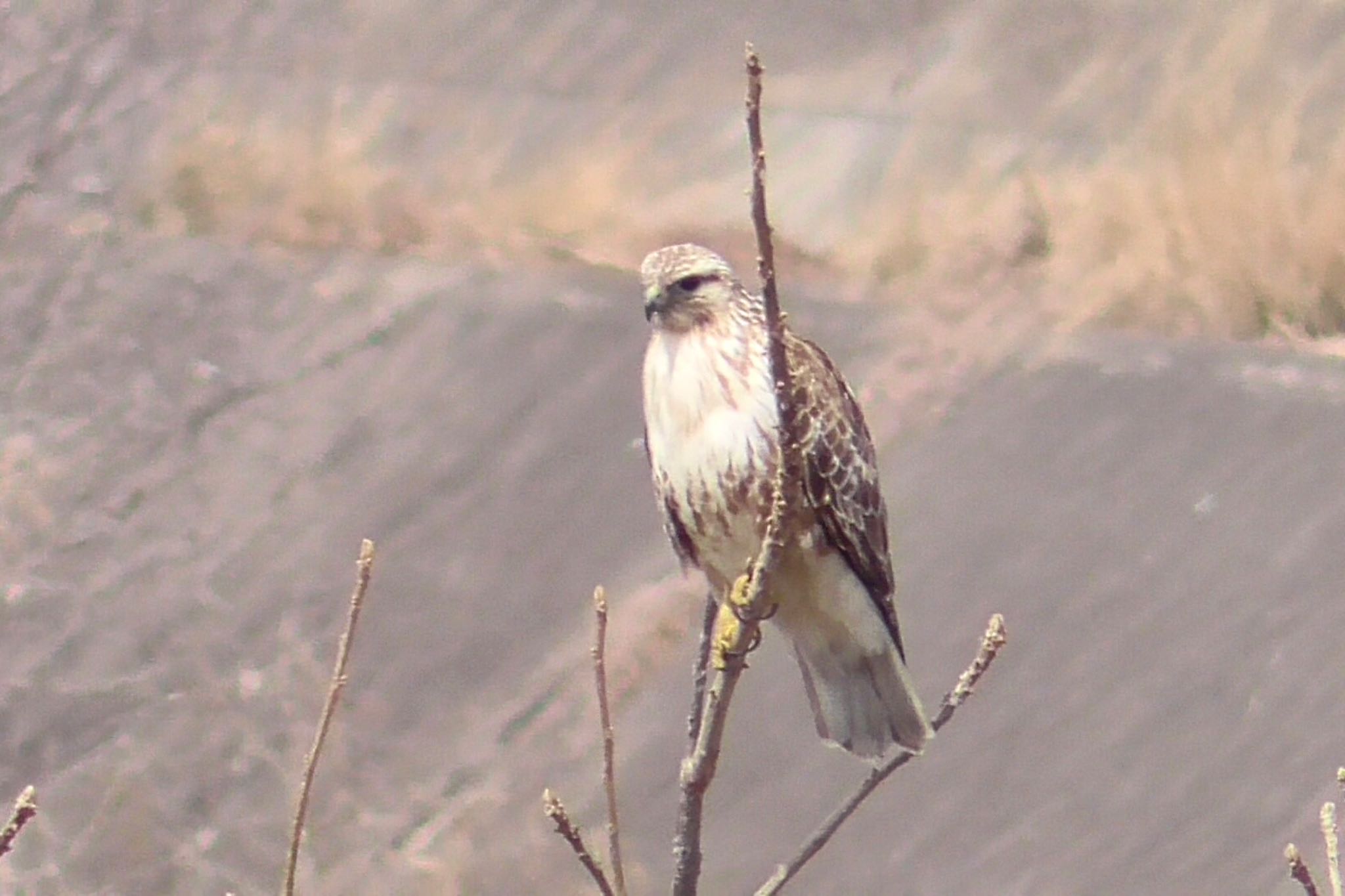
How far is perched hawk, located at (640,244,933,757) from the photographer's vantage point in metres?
3.20

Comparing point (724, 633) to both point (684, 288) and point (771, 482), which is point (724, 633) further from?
point (684, 288)

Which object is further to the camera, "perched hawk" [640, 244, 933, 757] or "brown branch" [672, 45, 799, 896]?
"perched hawk" [640, 244, 933, 757]

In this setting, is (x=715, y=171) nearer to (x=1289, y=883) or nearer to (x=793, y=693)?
(x=793, y=693)

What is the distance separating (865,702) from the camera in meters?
3.52

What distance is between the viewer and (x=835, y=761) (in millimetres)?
4523

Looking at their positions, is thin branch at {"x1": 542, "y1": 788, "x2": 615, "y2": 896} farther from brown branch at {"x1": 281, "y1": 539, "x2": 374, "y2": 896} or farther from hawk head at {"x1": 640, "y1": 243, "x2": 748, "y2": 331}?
hawk head at {"x1": 640, "y1": 243, "x2": 748, "y2": 331}

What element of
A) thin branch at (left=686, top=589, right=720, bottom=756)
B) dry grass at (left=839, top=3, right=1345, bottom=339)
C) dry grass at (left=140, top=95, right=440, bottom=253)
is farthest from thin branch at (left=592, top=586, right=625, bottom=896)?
dry grass at (left=140, top=95, right=440, bottom=253)

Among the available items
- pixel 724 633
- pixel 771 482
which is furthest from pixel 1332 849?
pixel 771 482

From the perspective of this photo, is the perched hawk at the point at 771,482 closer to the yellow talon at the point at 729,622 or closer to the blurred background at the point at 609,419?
the yellow talon at the point at 729,622

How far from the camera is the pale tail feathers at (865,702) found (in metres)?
3.48

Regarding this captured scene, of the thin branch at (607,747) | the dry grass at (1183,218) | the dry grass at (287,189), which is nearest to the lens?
the thin branch at (607,747)

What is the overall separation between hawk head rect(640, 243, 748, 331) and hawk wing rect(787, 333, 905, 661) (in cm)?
15

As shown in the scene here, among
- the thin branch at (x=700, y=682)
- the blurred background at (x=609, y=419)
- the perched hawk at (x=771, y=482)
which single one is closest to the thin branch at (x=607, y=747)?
the thin branch at (x=700, y=682)

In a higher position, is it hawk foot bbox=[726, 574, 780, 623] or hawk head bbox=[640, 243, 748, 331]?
hawk head bbox=[640, 243, 748, 331]
